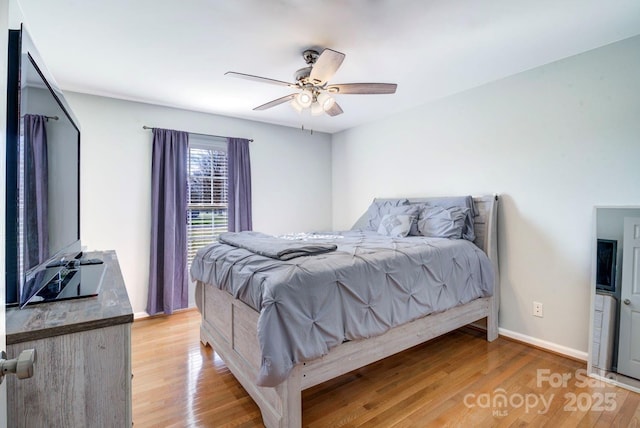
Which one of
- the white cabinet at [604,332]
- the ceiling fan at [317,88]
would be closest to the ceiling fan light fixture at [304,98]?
the ceiling fan at [317,88]

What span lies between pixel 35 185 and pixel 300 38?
5.92 ft

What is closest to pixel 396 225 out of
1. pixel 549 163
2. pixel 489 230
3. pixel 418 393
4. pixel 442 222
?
pixel 442 222

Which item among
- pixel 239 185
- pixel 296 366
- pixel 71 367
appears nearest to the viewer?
pixel 71 367

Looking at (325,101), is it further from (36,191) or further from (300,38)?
(36,191)

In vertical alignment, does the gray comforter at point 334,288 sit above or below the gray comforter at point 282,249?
below

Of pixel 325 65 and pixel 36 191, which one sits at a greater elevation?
pixel 325 65

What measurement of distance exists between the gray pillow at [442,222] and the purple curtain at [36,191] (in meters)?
2.85

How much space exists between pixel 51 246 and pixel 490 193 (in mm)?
3366

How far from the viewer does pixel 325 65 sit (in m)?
2.00

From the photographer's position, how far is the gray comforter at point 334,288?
1.54 metres

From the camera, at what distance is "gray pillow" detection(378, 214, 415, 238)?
3.17 m

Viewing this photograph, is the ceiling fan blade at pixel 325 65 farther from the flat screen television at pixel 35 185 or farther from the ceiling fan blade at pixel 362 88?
the flat screen television at pixel 35 185

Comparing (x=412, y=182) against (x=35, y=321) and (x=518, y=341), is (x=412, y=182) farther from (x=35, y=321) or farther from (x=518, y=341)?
(x=35, y=321)

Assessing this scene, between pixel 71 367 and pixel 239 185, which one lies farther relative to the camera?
pixel 239 185
